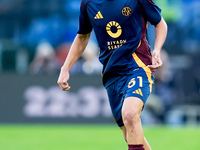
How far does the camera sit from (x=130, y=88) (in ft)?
17.8

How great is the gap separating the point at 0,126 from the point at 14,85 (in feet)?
3.48

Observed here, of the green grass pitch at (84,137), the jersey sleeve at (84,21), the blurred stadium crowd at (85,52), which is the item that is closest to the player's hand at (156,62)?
the jersey sleeve at (84,21)

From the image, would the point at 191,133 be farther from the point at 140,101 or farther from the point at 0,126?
the point at 140,101

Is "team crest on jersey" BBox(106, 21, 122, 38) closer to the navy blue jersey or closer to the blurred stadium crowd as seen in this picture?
the navy blue jersey

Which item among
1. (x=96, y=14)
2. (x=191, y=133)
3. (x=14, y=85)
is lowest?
(x=191, y=133)

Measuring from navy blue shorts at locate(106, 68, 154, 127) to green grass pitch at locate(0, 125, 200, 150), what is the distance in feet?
11.4

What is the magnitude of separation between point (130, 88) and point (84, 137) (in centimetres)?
553

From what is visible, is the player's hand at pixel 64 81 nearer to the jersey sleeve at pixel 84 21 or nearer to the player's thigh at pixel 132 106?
the jersey sleeve at pixel 84 21

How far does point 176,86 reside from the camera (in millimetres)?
13109

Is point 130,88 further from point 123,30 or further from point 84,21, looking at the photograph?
point 84,21

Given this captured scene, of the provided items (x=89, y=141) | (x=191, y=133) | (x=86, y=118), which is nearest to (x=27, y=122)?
(x=86, y=118)

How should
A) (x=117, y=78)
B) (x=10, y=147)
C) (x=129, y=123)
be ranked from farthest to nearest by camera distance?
(x=10, y=147), (x=117, y=78), (x=129, y=123)

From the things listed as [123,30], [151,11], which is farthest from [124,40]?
[151,11]

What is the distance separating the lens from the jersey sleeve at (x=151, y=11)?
5578 millimetres
